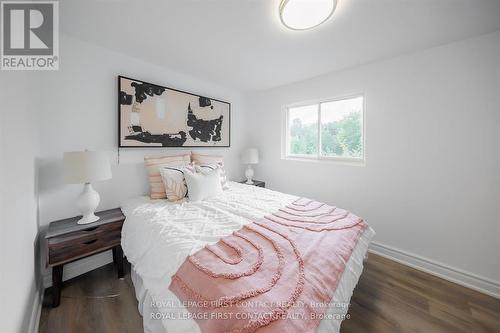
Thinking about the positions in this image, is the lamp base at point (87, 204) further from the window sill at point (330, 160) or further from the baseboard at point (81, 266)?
the window sill at point (330, 160)

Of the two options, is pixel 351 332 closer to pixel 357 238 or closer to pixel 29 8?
pixel 357 238

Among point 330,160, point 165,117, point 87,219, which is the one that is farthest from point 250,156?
point 87,219

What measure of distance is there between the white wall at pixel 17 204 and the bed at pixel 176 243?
565mm

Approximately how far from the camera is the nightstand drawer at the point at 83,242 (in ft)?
4.65

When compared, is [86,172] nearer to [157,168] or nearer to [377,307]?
[157,168]

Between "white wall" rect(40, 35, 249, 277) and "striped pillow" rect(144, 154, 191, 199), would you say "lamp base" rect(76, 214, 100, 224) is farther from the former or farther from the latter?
"striped pillow" rect(144, 154, 191, 199)

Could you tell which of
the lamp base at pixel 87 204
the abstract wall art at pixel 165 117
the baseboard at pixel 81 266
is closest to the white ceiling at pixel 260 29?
the abstract wall art at pixel 165 117

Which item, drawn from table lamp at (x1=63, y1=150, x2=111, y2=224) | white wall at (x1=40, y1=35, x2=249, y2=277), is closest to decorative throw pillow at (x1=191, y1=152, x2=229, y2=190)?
white wall at (x1=40, y1=35, x2=249, y2=277)

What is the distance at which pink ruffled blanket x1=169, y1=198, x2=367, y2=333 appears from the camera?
29.4 inches

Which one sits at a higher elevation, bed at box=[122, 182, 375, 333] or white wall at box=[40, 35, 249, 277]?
white wall at box=[40, 35, 249, 277]

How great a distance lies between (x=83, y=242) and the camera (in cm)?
155

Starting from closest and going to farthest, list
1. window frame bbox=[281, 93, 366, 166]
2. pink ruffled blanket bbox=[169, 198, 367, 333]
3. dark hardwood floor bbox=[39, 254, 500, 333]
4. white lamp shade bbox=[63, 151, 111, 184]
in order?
pink ruffled blanket bbox=[169, 198, 367, 333], dark hardwood floor bbox=[39, 254, 500, 333], white lamp shade bbox=[63, 151, 111, 184], window frame bbox=[281, 93, 366, 166]

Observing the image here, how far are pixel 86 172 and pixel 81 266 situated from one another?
3.49 feet

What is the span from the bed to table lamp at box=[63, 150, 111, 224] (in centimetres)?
30
